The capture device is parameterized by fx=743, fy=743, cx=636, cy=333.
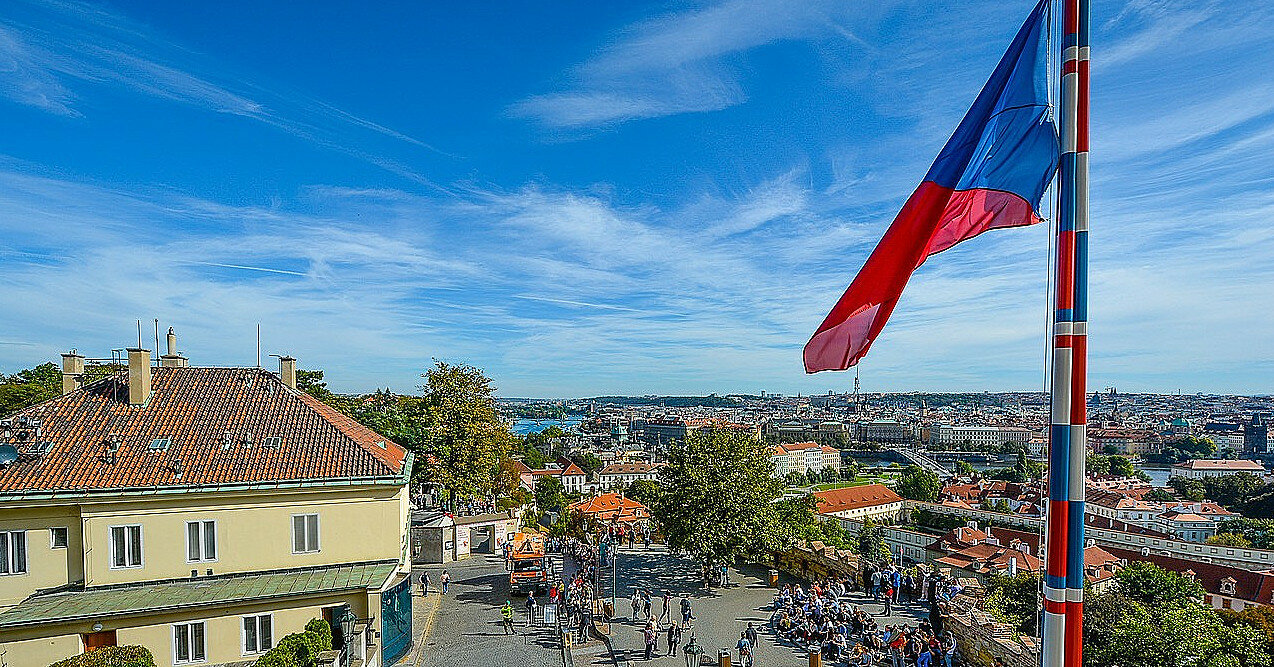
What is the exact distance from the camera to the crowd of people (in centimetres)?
1449

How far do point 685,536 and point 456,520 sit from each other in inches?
453

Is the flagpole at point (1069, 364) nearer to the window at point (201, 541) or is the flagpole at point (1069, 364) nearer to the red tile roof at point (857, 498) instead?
the window at point (201, 541)

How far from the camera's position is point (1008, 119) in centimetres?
482

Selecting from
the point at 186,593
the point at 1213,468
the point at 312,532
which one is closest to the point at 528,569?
the point at 312,532

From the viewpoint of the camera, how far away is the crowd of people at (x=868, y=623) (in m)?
14.5

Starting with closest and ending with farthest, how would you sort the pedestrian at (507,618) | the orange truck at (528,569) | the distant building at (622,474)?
the pedestrian at (507,618) → the orange truck at (528,569) → the distant building at (622,474)

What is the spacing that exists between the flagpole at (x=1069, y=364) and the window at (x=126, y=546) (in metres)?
19.2

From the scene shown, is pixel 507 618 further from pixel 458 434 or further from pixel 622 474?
pixel 622 474

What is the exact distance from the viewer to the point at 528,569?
78.6ft

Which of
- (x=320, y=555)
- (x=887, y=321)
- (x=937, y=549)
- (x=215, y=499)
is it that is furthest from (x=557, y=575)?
(x=937, y=549)

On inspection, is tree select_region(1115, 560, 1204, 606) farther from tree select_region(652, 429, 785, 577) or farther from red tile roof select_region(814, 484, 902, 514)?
red tile roof select_region(814, 484, 902, 514)

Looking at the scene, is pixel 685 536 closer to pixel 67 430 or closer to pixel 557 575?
pixel 557 575

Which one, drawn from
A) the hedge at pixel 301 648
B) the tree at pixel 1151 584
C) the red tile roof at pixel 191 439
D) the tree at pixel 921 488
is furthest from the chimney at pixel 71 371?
the tree at pixel 921 488

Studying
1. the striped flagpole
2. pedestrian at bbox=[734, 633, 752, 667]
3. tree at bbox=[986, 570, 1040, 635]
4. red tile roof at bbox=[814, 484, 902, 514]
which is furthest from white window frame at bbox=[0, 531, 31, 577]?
red tile roof at bbox=[814, 484, 902, 514]
